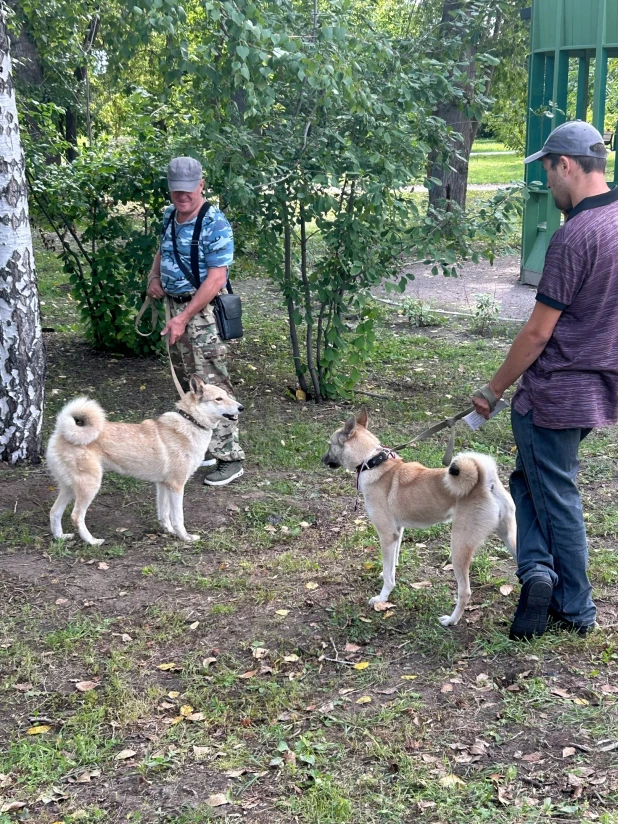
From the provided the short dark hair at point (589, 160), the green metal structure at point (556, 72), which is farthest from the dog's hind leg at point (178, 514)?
the green metal structure at point (556, 72)

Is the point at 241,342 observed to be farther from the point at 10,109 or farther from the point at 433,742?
the point at 433,742

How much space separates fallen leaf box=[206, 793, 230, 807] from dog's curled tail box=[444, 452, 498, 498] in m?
1.81

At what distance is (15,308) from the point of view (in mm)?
6328

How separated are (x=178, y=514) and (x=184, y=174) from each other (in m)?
2.27

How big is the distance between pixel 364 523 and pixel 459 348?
15.8ft

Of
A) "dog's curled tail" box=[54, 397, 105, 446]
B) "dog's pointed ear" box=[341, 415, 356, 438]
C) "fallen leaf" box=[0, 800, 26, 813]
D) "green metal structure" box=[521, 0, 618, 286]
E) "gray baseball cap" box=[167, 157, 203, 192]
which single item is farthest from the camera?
"green metal structure" box=[521, 0, 618, 286]

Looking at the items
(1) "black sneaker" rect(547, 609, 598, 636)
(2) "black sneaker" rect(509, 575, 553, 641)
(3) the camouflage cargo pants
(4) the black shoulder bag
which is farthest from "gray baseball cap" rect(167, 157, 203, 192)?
(1) "black sneaker" rect(547, 609, 598, 636)

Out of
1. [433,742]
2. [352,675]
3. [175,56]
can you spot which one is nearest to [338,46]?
[175,56]

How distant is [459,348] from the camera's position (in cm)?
1010

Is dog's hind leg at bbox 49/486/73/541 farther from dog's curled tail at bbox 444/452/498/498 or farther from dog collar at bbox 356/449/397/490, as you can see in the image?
dog's curled tail at bbox 444/452/498/498

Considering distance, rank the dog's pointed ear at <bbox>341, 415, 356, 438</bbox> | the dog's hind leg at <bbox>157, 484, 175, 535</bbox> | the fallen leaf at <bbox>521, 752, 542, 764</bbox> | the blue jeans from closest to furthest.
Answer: the fallen leaf at <bbox>521, 752, 542, 764</bbox>, the blue jeans, the dog's pointed ear at <bbox>341, 415, 356, 438</bbox>, the dog's hind leg at <bbox>157, 484, 175, 535</bbox>

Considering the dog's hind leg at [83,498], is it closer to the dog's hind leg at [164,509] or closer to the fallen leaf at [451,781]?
the dog's hind leg at [164,509]

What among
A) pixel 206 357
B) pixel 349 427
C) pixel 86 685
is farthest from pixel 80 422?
pixel 86 685

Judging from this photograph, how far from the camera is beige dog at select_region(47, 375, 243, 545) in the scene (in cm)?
531
